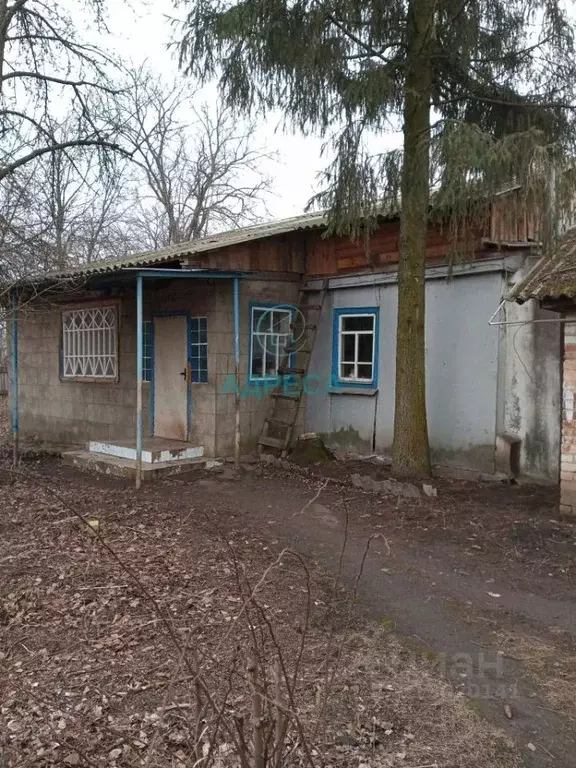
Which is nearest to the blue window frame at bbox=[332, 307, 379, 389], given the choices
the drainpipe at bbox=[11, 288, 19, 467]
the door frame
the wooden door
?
the door frame

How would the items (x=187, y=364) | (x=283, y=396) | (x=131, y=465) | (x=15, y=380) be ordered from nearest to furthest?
1. (x=131, y=465)
2. (x=187, y=364)
3. (x=283, y=396)
4. (x=15, y=380)

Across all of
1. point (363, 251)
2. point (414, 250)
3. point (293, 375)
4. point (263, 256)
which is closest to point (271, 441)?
point (293, 375)

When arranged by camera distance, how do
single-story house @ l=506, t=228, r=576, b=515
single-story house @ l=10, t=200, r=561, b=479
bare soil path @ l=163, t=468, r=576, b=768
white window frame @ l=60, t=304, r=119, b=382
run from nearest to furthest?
bare soil path @ l=163, t=468, r=576, b=768 → single-story house @ l=506, t=228, r=576, b=515 → single-story house @ l=10, t=200, r=561, b=479 → white window frame @ l=60, t=304, r=119, b=382

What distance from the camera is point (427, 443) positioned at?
26.8 feet

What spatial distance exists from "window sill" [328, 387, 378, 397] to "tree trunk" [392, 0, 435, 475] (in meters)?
1.58

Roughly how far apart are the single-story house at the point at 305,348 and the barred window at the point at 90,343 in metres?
0.04

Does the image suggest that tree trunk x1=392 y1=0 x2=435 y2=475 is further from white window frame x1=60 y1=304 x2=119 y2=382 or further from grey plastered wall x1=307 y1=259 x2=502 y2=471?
white window frame x1=60 y1=304 x2=119 y2=382

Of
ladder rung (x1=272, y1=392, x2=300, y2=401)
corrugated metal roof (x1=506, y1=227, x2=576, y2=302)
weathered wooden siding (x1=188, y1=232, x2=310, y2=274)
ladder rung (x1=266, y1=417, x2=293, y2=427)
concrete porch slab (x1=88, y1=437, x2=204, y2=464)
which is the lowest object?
concrete porch slab (x1=88, y1=437, x2=204, y2=464)

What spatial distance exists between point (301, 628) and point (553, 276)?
4.90m

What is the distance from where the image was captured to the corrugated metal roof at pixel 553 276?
6.36 metres

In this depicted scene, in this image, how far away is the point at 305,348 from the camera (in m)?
10.5

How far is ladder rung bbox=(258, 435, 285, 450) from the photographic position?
993 cm

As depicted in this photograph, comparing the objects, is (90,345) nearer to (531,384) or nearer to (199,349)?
(199,349)

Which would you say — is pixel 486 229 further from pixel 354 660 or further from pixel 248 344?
pixel 354 660
